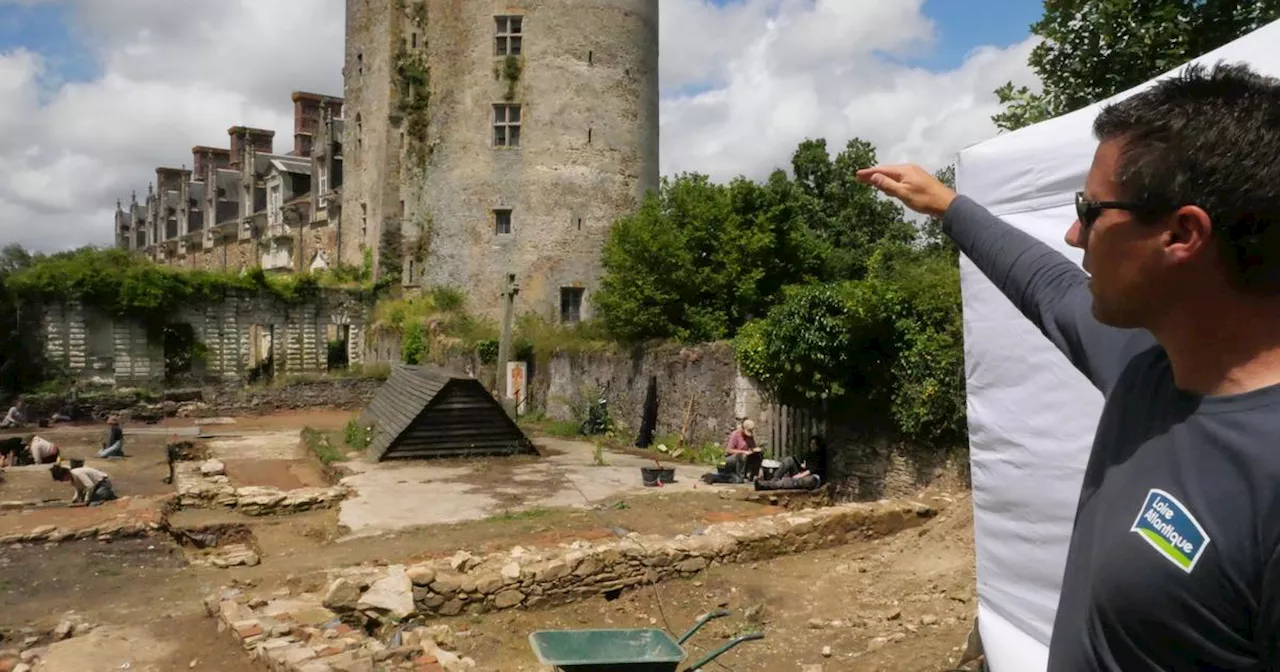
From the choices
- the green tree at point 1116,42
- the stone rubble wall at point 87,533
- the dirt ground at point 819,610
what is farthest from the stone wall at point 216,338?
the green tree at point 1116,42

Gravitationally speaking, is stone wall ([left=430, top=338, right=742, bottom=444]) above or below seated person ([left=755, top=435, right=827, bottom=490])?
above

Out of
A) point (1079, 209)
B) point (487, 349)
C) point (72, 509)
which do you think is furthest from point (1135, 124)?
point (487, 349)

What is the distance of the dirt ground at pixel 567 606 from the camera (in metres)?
6.88

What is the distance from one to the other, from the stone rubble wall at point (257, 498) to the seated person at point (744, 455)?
6.40 meters

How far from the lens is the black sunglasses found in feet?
4.69

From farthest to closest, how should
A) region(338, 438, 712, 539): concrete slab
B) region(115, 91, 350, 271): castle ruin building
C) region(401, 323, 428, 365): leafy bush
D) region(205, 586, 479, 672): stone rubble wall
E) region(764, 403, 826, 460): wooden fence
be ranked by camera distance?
region(115, 91, 350, 271): castle ruin building, region(401, 323, 428, 365): leafy bush, region(764, 403, 826, 460): wooden fence, region(338, 438, 712, 539): concrete slab, region(205, 586, 479, 672): stone rubble wall

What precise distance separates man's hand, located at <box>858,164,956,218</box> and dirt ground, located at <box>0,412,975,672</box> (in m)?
4.60

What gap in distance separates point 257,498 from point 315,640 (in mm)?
7788

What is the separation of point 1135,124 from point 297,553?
1127cm

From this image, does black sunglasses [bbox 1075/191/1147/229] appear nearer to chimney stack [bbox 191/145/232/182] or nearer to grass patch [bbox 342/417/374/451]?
grass patch [bbox 342/417/374/451]

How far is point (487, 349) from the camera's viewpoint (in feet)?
90.2

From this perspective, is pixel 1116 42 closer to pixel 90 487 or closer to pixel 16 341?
pixel 90 487

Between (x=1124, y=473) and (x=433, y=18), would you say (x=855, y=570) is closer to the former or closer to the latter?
(x=1124, y=473)

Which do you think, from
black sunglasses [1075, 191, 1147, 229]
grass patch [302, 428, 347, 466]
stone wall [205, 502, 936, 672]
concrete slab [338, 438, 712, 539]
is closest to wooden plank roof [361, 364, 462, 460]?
grass patch [302, 428, 347, 466]
